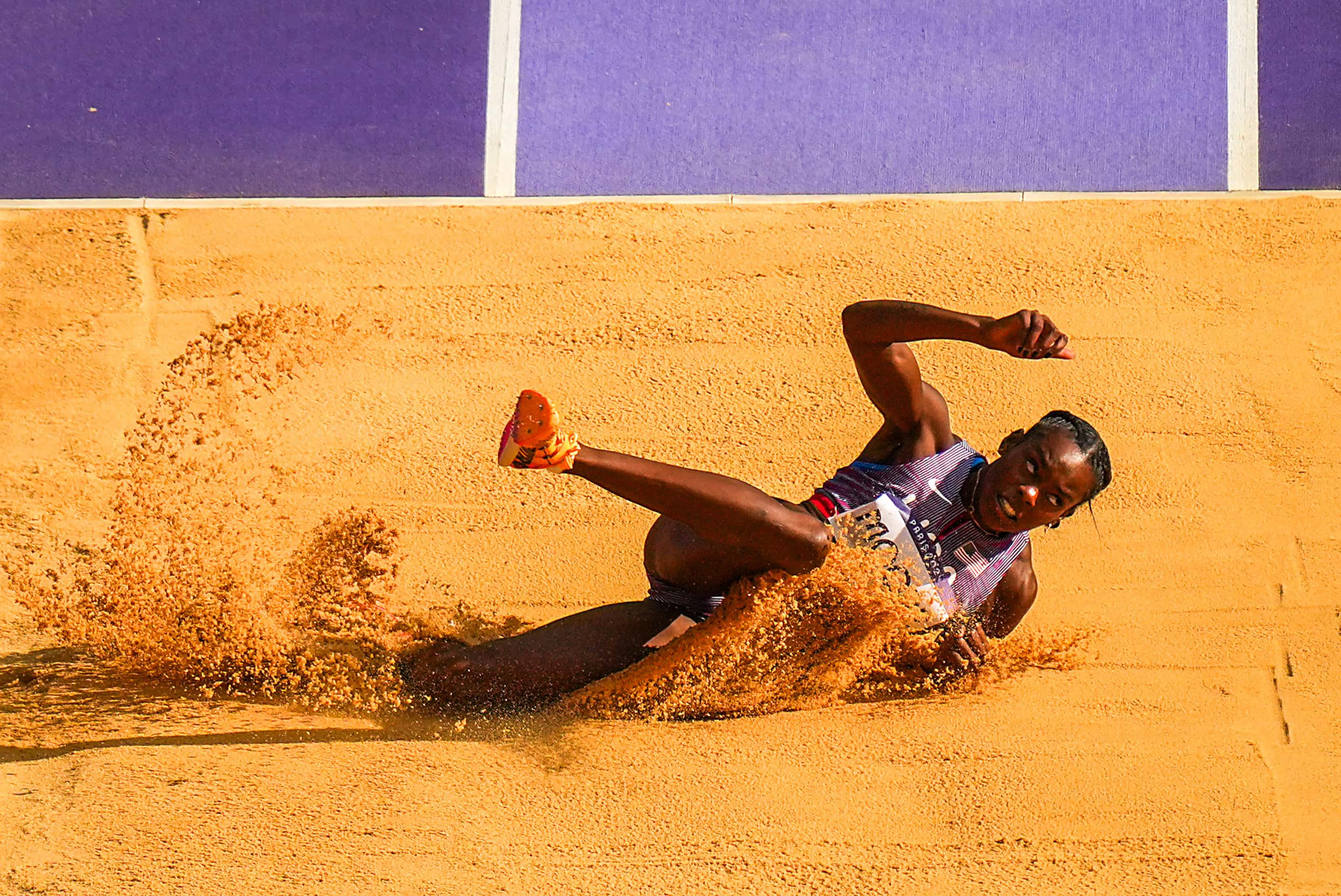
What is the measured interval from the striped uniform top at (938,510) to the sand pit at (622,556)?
0.21 meters

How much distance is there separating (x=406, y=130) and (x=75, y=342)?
58.1 inches

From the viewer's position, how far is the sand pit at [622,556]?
3021 millimetres

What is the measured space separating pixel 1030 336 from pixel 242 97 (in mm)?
3481

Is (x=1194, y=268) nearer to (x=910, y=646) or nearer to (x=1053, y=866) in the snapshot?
(x=910, y=646)

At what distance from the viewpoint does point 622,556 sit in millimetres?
3658

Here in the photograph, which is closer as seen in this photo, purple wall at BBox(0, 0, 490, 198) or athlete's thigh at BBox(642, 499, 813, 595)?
athlete's thigh at BBox(642, 499, 813, 595)

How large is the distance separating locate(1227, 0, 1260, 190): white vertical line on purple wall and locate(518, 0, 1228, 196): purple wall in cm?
5

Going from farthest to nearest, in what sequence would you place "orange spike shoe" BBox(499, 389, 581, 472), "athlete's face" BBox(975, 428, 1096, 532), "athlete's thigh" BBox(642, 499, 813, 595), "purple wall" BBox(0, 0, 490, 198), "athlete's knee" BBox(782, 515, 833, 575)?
"purple wall" BBox(0, 0, 490, 198), "athlete's thigh" BBox(642, 499, 813, 595), "athlete's face" BBox(975, 428, 1096, 532), "athlete's knee" BBox(782, 515, 833, 575), "orange spike shoe" BBox(499, 389, 581, 472)

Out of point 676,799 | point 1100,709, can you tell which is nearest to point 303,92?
point 676,799

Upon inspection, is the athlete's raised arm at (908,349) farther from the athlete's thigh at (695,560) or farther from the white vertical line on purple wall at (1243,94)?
the white vertical line on purple wall at (1243,94)

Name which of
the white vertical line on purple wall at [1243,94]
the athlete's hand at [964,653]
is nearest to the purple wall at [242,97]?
the athlete's hand at [964,653]

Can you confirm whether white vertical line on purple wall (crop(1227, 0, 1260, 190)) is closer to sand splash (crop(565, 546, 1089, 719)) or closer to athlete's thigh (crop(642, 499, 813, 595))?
sand splash (crop(565, 546, 1089, 719))

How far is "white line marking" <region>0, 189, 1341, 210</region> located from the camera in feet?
13.9

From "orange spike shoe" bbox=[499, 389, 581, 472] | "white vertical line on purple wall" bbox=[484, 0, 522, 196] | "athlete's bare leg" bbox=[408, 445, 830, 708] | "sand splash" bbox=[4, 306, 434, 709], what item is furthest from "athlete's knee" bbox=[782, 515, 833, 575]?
"white vertical line on purple wall" bbox=[484, 0, 522, 196]
